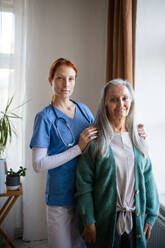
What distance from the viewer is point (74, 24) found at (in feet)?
7.48

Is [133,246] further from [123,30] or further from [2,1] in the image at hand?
[2,1]

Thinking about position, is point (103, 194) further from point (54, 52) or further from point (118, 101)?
point (54, 52)

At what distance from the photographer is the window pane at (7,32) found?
81.7 inches

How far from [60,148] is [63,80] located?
1.33 ft

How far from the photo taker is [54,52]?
2.26 m

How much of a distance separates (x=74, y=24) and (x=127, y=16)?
0.83 metres

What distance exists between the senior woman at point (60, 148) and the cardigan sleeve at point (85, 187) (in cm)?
6

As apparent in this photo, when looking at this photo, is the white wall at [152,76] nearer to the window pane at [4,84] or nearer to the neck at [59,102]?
the neck at [59,102]

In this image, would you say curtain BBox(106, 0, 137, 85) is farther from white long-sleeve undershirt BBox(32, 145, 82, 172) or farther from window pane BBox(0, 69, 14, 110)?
window pane BBox(0, 69, 14, 110)

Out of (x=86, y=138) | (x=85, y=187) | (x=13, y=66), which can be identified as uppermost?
(x=13, y=66)

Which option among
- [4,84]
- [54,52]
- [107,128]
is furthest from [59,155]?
[54,52]

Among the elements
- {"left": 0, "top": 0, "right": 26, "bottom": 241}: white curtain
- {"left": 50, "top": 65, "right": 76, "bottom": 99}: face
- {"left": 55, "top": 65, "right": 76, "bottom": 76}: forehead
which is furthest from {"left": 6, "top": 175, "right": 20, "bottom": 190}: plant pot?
{"left": 55, "top": 65, "right": 76, "bottom": 76}: forehead

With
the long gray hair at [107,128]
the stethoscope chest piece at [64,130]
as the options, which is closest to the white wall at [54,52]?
the stethoscope chest piece at [64,130]

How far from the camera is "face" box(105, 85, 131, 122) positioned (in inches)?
47.2
